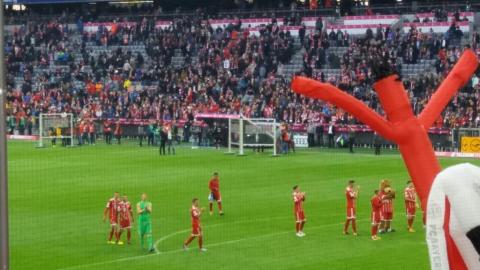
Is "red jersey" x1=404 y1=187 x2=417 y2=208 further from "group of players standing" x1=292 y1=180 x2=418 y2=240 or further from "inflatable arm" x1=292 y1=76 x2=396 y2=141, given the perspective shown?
"inflatable arm" x1=292 y1=76 x2=396 y2=141

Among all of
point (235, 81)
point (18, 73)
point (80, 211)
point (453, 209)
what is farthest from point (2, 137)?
point (18, 73)

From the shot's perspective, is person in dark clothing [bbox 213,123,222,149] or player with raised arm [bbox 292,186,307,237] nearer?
player with raised arm [bbox 292,186,307,237]

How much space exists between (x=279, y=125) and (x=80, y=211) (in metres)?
13.5

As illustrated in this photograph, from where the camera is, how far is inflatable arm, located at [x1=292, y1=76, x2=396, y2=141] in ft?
12.4

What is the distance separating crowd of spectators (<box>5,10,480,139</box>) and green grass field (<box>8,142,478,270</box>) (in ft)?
13.1

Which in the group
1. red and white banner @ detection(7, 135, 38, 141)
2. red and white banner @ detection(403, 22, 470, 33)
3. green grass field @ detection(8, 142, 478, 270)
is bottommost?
green grass field @ detection(8, 142, 478, 270)

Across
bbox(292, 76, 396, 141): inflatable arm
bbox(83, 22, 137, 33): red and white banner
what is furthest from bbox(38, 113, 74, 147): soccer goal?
bbox(292, 76, 396, 141): inflatable arm

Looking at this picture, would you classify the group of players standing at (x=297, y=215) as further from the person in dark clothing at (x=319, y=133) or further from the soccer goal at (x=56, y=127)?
the soccer goal at (x=56, y=127)

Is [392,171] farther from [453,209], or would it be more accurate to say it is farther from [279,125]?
[453,209]

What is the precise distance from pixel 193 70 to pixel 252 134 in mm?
10005

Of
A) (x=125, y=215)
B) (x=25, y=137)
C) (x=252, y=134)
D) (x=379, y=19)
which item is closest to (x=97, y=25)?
(x=25, y=137)

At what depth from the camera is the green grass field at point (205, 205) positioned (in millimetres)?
18578

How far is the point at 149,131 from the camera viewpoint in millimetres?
40562

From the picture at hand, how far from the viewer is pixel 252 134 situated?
3703 centimetres
